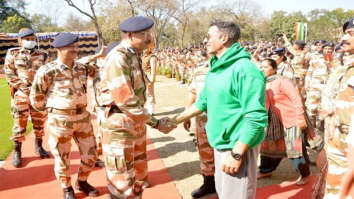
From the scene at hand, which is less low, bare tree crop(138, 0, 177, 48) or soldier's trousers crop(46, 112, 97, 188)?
bare tree crop(138, 0, 177, 48)

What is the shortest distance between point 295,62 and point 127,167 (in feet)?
23.8

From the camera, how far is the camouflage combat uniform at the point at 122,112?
2508 mm

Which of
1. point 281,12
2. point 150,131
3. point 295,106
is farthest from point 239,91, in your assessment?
point 281,12

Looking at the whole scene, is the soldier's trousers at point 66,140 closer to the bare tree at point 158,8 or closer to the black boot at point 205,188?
the black boot at point 205,188

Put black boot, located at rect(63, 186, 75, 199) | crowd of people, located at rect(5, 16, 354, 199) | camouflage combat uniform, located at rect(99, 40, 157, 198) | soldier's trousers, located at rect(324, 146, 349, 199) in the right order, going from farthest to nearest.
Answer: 1. black boot, located at rect(63, 186, 75, 199)
2. camouflage combat uniform, located at rect(99, 40, 157, 198)
3. soldier's trousers, located at rect(324, 146, 349, 199)
4. crowd of people, located at rect(5, 16, 354, 199)

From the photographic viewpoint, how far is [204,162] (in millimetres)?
3809

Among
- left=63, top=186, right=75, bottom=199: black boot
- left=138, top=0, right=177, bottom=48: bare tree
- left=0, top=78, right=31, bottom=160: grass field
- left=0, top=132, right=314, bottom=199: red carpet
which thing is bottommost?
left=0, top=132, right=314, bottom=199: red carpet

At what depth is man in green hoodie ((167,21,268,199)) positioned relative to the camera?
80.9 inches

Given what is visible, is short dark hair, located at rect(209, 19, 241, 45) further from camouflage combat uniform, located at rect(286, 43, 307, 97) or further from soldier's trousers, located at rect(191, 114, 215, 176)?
camouflage combat uniform, located at rect(286, 43, 307, 97)

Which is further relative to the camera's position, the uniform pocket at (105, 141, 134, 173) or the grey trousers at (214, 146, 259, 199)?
the uniform pocket at (105, 141, 134, 173)

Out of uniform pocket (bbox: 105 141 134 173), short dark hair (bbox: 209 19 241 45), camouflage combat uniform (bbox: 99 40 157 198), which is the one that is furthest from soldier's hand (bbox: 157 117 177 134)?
short dark hair (bbox: 209 19 241 45)

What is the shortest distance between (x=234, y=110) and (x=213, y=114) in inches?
8.3

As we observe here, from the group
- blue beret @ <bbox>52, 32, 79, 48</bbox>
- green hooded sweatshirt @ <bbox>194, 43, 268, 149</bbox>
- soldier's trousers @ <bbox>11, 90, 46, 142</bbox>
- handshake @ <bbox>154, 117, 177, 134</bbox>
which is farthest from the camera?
soldier's trousers @ <bbox>11, 90, 46, 142</bbox>

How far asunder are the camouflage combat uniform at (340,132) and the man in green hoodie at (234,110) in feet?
2.25
